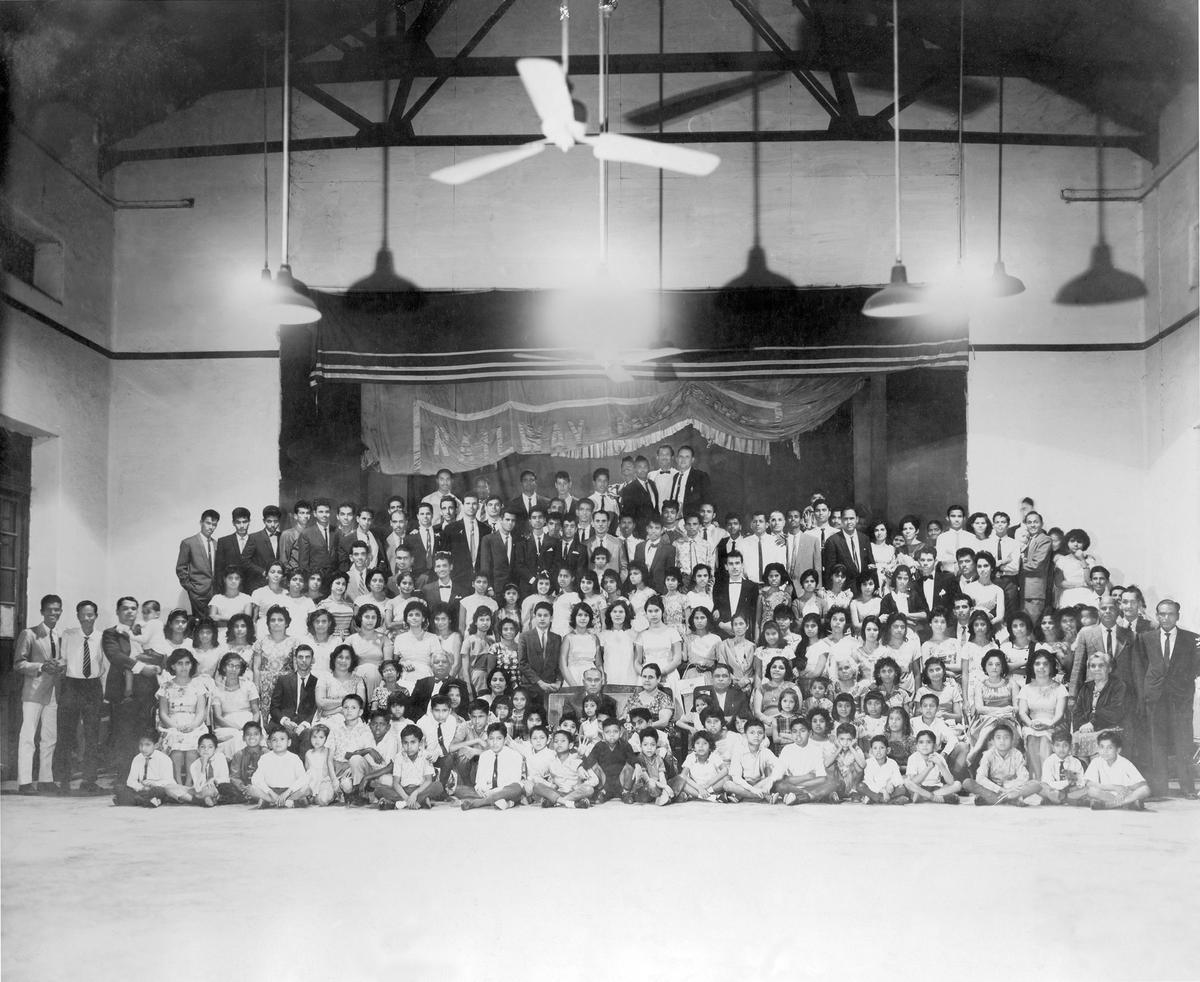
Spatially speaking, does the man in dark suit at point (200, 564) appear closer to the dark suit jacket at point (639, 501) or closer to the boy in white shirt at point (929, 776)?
the dark suit jacket at point (639, 501)

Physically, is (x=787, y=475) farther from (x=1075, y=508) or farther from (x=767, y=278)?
(x=1075, y=508)

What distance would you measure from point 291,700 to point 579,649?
155 centimetres

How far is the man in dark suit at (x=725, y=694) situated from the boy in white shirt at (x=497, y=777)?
1089mm

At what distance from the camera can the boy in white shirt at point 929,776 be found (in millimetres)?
5484

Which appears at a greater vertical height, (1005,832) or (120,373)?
(120,373)

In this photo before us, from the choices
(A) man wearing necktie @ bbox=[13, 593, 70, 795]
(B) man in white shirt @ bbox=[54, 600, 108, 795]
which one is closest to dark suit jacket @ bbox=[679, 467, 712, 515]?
(B) man in white shirt @ bbox=[54, 600, 108, 795]

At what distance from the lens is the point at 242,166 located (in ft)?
20.9

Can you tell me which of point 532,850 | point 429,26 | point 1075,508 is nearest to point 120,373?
point 429,26

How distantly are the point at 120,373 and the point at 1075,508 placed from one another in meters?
5.22

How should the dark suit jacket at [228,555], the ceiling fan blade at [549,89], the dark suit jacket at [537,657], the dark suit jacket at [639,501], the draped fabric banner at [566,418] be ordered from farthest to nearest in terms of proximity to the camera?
1. the dark suit jacket at [639,501]
2. the draped fabric banner at [566,418]
3. the dark suit jacket at [228,555]
4. the dark suit jacket at [537,657]
5. the ceiling fan blade at [549,89]

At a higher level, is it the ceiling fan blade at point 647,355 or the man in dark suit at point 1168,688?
the ceiling fan blade at point 647,355

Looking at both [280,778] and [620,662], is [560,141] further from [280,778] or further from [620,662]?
[280,778]

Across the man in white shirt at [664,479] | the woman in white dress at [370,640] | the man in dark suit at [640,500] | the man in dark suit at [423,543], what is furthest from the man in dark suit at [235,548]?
the man in white shirt at [664,479]

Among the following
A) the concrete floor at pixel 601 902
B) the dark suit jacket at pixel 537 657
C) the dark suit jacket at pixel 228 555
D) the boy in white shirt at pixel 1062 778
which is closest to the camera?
the concrete floor at pixel 601 902
